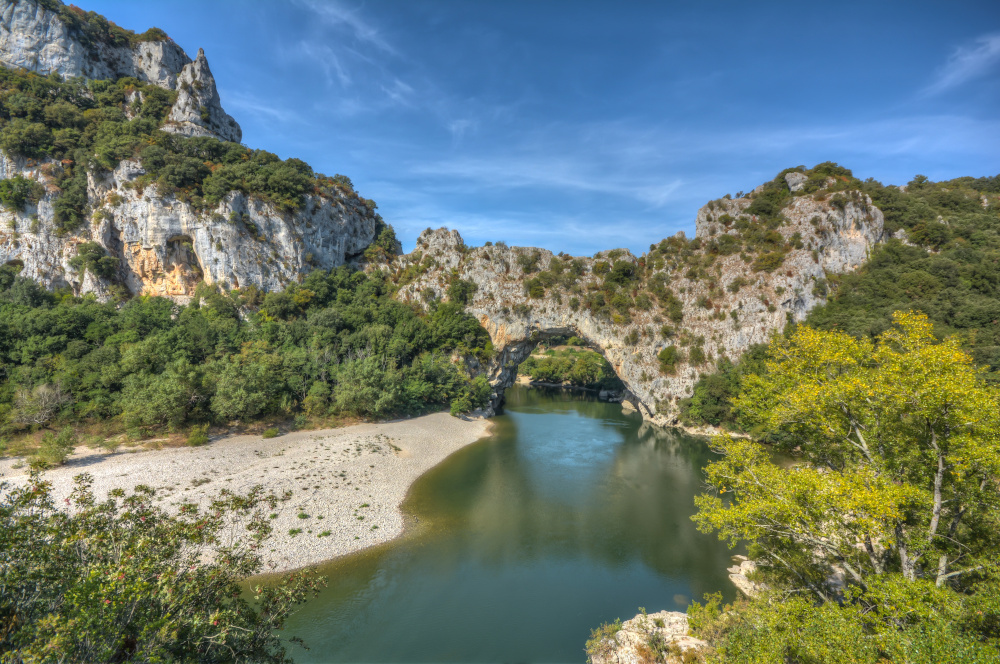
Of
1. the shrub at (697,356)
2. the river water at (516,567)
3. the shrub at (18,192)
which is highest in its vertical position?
the shrub at (18,192)

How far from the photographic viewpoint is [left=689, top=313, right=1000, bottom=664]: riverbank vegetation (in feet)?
20.0

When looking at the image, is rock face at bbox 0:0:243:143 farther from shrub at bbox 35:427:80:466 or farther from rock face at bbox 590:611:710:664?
rock face at bbox 590:611:710:664

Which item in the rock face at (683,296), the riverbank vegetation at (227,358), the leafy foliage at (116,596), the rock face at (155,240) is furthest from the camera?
the rock face at (683,296)

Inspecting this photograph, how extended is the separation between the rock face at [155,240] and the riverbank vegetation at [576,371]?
37.6m

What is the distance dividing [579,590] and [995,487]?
11.1 meters

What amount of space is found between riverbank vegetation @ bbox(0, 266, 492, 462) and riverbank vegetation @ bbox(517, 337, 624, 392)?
68.0ft

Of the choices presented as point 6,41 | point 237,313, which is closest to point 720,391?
point 237,313

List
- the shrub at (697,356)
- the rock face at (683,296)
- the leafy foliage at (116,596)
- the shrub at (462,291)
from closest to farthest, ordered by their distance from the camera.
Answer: the leafy foliage at (116,596) < the rock face at (683,296) < the shrub at (697,356) < the shrub at (462,291)

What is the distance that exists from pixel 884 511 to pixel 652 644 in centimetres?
661

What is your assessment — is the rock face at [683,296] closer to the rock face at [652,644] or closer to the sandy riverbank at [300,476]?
the sandy riverbank at [300,476]

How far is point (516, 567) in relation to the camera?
14.8 metres

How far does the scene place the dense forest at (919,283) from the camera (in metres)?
26.2

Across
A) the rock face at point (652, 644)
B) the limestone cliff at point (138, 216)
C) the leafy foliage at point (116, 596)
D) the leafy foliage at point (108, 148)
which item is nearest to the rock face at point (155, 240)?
the limestone cliff at point (138, 216)

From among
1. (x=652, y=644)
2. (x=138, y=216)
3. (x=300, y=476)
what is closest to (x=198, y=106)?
(x=138, y=216)
